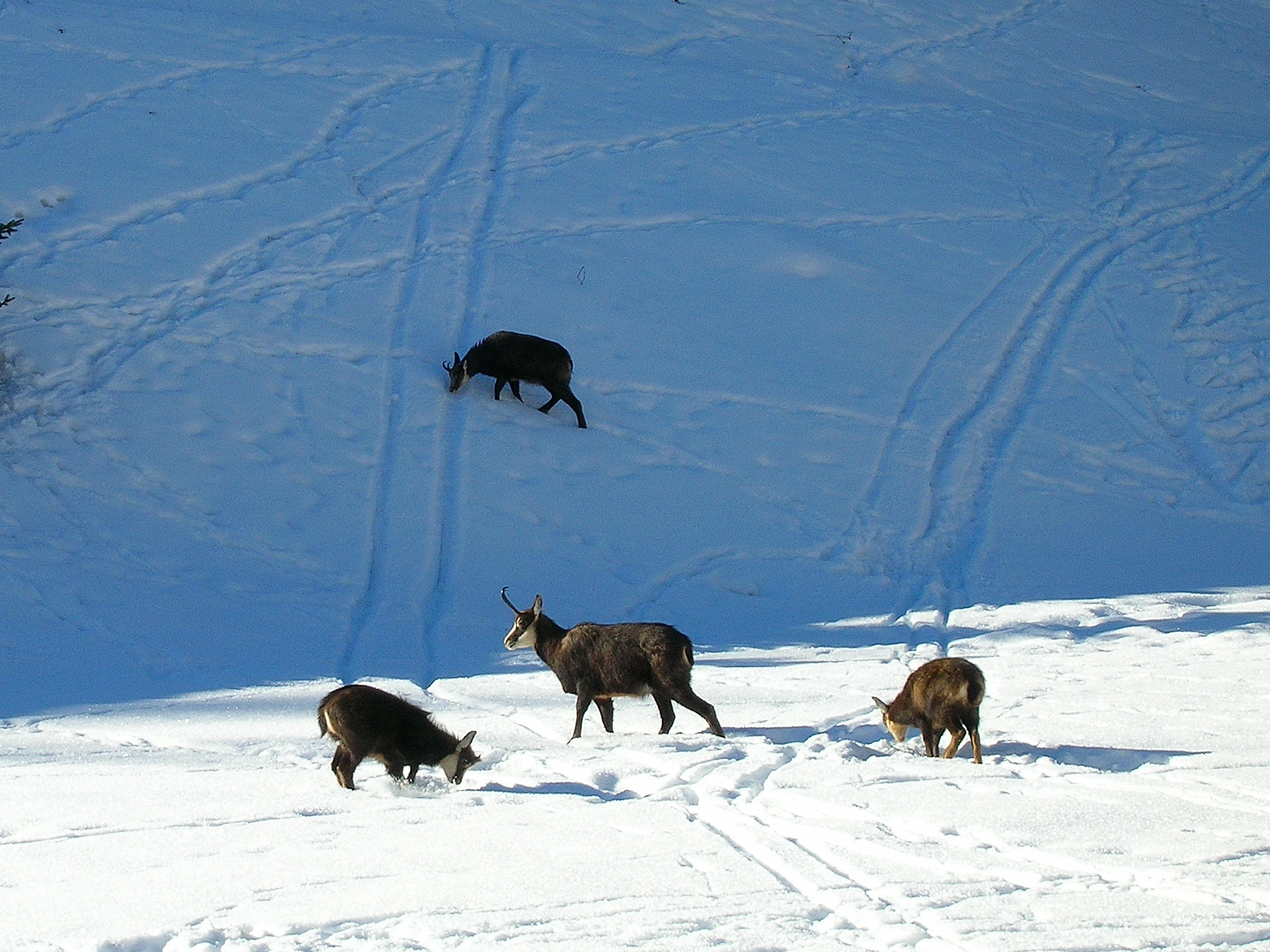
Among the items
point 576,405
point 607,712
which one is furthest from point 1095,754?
point 576,405

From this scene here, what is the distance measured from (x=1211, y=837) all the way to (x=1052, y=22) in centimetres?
3050

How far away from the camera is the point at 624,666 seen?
8.37m

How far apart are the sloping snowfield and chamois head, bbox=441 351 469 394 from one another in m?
6.68

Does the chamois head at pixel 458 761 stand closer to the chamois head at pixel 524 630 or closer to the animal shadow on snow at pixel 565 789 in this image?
the animal shadow on snow at pixel 565 789

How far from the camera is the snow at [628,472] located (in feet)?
17.4

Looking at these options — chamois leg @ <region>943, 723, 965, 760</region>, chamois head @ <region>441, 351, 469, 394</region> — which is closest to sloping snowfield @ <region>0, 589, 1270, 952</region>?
chamois leg @ <region>943, 723, 965, 760</region>

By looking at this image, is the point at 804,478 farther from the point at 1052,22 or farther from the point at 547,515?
the point at 1052,22

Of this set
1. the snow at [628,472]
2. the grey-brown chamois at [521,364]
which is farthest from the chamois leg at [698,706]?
the grey-brown chamois at [521,364]

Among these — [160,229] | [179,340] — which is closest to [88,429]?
[179,340]

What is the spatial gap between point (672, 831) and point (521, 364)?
10350 mm

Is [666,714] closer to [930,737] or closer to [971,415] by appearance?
[930,737]

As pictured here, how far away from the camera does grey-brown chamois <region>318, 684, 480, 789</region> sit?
22.7 ft

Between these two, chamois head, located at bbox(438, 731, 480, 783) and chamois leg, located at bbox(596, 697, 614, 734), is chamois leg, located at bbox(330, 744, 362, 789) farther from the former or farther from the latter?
chamois leg, located at bbox(596, 697, 614, 734)

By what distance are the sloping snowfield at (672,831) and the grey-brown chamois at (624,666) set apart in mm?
233
